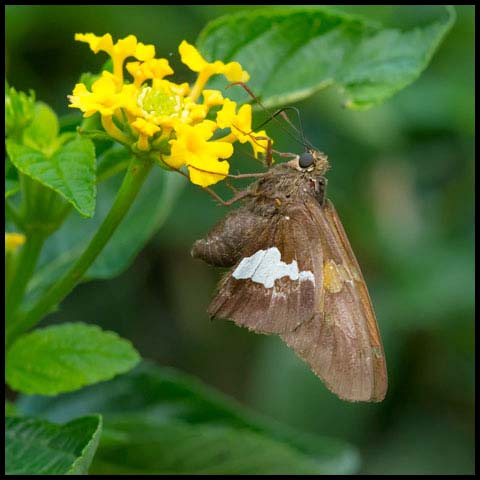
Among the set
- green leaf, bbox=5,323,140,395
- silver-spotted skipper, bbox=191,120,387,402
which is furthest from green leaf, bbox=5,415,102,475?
silver-spotted skipper, bbox=191,120,387,402

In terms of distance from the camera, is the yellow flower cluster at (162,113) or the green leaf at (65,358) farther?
the green leaf at (65,358)

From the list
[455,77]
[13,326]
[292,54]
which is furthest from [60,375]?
[455,77]

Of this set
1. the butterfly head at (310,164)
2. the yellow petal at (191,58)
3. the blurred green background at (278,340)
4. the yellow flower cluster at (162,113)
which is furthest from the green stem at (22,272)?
the blurred green background at (278,340)

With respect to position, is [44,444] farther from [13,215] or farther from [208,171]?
[208,171]

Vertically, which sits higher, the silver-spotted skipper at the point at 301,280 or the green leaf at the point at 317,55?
the green leaf at the point at 317,55

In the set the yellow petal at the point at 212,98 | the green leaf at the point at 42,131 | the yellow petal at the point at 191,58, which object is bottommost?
the green leaf at the point at 42,131

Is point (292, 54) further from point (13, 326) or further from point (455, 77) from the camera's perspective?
point (455, 77)

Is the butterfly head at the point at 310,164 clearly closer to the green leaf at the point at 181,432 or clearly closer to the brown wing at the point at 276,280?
the brown wing at the point at 276,280

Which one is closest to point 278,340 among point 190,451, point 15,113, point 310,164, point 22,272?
point 190,451
